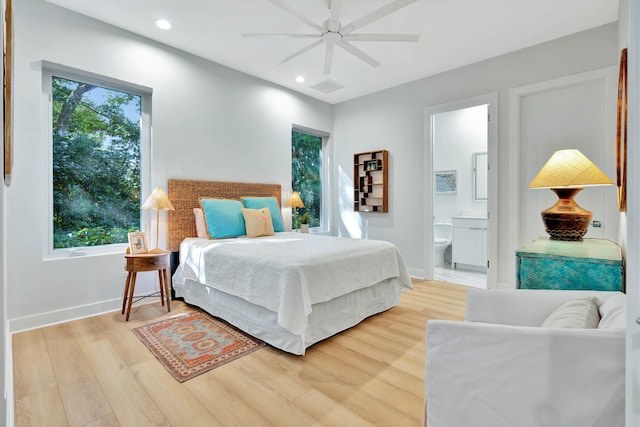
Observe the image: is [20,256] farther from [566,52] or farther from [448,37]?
[566,52]

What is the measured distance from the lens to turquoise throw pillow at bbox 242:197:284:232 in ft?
12.7

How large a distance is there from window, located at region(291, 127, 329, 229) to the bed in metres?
1.95

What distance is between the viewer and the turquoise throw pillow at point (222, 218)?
11.0 ft

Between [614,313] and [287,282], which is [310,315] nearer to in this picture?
[287,282]

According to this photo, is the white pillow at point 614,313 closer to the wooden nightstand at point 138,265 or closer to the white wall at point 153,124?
the wooden nightstand at point 138,265

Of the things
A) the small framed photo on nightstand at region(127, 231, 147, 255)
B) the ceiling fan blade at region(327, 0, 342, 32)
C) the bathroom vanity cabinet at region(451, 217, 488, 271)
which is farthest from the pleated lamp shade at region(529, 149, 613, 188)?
the small framed photo on nightstand at region(127, 231, 147, 255)

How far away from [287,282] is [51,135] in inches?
100

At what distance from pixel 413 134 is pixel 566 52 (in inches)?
71.1

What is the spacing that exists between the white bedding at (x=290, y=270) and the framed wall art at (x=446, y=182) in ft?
9.69

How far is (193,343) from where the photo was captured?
2283 mm

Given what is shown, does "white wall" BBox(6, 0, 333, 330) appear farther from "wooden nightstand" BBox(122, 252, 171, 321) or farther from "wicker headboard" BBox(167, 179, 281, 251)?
"wooden nightstand" BBox(122, 252, 171, 321)


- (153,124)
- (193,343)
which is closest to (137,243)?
(193,343)

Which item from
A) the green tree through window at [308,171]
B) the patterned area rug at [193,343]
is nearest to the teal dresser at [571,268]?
the patterned area rug at [193,343]

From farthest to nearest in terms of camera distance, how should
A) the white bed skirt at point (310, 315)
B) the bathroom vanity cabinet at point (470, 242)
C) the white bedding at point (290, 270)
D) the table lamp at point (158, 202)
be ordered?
the bathroom vanity cabinet at point (470, 242)
the table lamp at point (158, 202)
the white bed skirt at point (310, 315)
the white bedding at point (290, 270)
